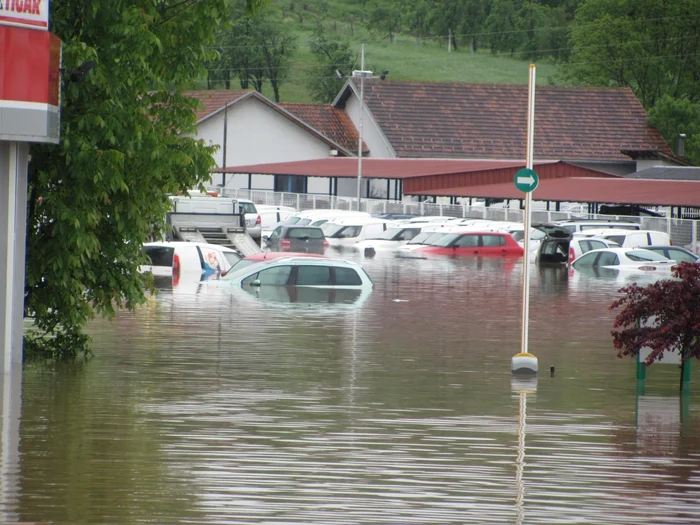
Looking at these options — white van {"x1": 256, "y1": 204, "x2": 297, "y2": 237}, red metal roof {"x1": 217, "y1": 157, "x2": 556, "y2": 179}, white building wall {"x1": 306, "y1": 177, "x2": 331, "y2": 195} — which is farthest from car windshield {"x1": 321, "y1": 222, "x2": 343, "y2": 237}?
white building wall {"x1": 306, "y1": 177, "x2": 331, "y2": 195}

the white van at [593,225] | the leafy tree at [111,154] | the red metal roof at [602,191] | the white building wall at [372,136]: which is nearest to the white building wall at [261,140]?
the white building wall at [372,136]

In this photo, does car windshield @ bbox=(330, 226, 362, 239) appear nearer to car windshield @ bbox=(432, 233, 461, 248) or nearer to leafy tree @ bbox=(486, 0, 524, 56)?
car windshield @ bbox=(432, 233, 461, 248)

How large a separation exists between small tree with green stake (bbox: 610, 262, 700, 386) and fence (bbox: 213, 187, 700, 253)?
34.5 m

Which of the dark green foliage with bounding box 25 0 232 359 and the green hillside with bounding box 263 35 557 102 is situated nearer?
the dark green foliage with bounding box 25 0 232 359

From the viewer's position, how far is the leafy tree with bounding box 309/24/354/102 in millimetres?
117062

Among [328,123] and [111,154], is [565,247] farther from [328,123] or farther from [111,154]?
[328,123]

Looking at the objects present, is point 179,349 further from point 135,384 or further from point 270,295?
point 270,295

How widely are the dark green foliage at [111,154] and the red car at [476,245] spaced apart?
33.6m

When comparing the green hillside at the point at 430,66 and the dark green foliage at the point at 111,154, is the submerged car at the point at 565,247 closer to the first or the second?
the dark green foliage at the point at 111,154

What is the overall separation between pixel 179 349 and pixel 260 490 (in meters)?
9.62

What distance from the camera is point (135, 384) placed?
48.9 ft

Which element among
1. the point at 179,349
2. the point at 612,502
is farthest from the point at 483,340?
the point at 612,502

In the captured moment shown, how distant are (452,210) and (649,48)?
44.3 meters

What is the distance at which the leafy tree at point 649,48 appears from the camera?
102750 mm
